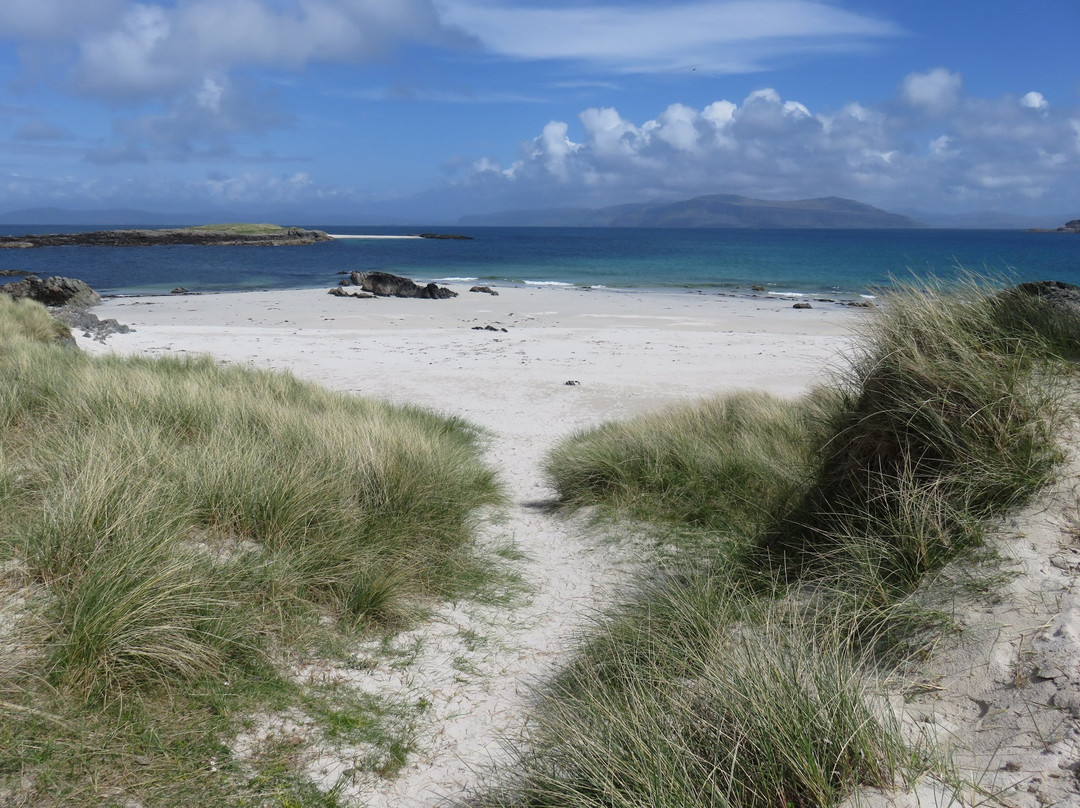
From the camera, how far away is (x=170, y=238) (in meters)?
87.1

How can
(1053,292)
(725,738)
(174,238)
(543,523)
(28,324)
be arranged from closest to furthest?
(725,738), (1053,292), (543,523), (28,324), (174,238)

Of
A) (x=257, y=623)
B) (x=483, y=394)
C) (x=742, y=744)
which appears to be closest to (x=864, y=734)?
(x=742, y=744)

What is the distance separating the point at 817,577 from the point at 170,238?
96292 mm

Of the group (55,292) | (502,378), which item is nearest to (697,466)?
(502,378)

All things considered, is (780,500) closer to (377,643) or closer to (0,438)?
(377,643)

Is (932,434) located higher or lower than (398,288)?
lower

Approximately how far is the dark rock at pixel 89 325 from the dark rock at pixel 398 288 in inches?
542

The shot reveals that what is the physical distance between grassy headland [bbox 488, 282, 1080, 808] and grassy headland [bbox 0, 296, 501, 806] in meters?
1.14

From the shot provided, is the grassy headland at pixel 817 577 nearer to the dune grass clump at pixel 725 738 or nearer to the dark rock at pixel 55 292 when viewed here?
the dune grass clump at pixel 725 738

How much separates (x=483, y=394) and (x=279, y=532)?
285 inches

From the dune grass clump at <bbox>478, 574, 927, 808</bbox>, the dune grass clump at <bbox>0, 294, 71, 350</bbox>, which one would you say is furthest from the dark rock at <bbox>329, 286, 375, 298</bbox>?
the dune grass clump at <bbox>478, 574, 927, 808</bbox>

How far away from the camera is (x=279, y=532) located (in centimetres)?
455

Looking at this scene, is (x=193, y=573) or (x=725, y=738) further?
(x=193, y=573)

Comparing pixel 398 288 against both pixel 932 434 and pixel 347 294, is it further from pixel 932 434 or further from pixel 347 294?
pixel 932 434
